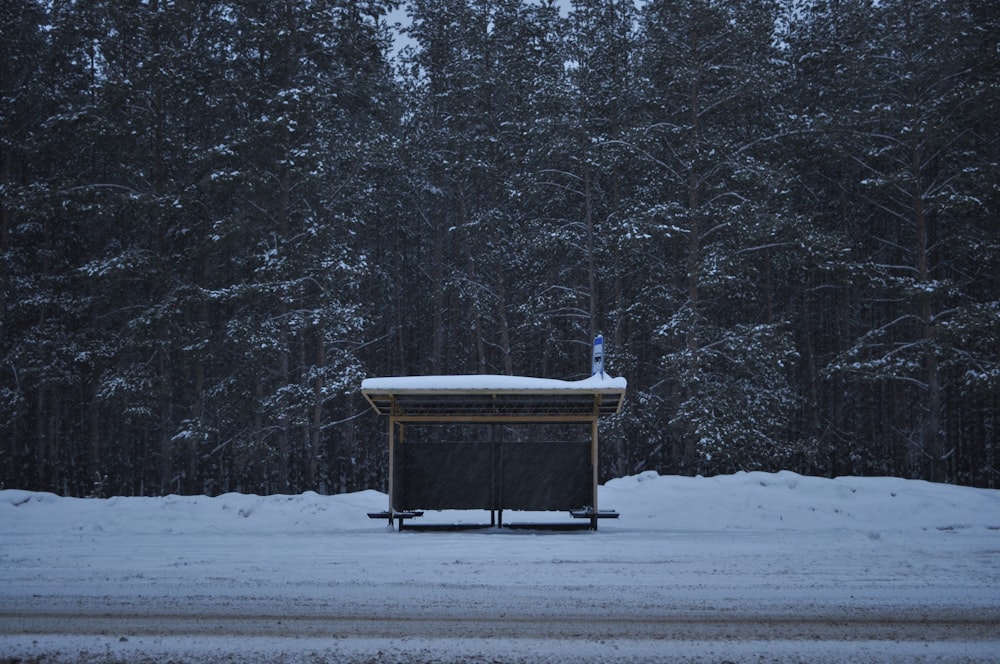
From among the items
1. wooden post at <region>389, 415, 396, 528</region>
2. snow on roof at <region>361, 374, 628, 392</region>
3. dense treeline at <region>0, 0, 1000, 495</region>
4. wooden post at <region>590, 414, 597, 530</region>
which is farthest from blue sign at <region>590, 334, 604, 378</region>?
dense treeline at <region>0, 0, 1000, 495</region>

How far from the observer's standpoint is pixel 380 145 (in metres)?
24.6

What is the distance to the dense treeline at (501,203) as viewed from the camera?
23.4 metres

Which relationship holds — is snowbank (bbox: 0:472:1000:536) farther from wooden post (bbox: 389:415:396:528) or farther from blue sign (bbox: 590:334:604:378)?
blue sign (bbox: 590:334:604:378)

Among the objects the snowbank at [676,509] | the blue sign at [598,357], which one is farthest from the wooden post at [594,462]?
the blue sign at [598,357]

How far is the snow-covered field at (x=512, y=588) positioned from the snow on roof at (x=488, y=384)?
8.23 ft

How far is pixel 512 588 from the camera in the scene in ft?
27.7

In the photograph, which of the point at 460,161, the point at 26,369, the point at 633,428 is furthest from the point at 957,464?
the point at 26,369

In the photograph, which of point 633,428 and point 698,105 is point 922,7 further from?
point 633,428

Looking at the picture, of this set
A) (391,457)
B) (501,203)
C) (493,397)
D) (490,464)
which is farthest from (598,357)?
(501,203)

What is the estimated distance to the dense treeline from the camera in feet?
76.8

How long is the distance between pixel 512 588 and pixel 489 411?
6986 mm

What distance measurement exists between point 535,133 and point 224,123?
10.7 metres

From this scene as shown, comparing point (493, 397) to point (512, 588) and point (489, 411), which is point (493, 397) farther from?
point (512, 588)

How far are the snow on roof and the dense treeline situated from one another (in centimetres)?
909
